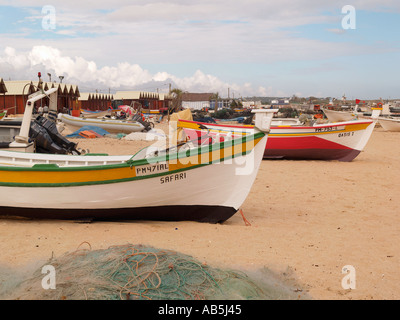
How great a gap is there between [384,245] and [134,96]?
60428 millimetres

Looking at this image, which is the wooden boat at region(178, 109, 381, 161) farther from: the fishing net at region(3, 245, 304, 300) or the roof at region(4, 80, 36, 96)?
the roof at region(4, 80, 36, 96)

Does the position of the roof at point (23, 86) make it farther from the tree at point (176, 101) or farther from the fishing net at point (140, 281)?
the fishing net at point (140, 281)

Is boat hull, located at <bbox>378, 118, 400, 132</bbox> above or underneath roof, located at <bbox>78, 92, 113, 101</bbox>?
underneath

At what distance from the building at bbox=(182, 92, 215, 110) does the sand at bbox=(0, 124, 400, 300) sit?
6779 centimetres

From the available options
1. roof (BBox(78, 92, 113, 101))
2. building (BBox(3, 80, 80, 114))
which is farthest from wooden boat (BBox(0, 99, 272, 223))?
roof (BBox(78, 92, 113, 101))

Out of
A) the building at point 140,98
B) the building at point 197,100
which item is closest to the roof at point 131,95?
the building at point 140,98

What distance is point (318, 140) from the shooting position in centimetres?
1491

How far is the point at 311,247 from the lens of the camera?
5.84m

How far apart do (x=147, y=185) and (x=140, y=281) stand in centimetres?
257

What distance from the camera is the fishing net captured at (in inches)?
151

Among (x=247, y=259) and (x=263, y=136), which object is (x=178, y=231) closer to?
(x=247, y=259)

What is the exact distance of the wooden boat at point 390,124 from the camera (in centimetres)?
2930

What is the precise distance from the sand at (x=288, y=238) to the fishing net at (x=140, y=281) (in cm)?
60
